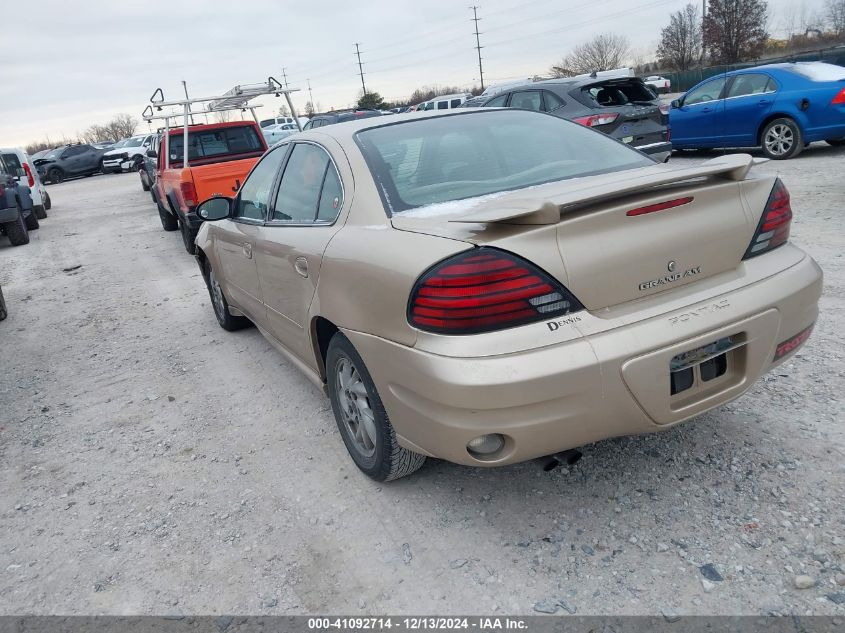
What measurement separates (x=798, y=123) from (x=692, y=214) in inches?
378

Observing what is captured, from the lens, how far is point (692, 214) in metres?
2.51

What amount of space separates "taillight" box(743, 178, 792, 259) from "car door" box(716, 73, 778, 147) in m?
9.27

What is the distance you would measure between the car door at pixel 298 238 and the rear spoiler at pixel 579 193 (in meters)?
0.91

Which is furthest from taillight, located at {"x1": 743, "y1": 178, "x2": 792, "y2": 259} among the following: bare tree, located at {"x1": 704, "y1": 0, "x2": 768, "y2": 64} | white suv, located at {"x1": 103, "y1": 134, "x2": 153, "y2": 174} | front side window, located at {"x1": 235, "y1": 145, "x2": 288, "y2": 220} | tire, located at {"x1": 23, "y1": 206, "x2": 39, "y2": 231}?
bare tree, located at {"x1": 704, "y1": 0, "x2": 768, "y2": 64}

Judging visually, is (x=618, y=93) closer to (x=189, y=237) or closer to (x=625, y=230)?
(x=189, y=237)

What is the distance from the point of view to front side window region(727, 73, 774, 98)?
10758mm

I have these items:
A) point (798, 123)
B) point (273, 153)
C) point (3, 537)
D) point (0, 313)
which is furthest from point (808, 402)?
point (798, 123)

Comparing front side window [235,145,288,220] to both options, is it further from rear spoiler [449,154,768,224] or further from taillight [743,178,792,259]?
taillight [743,178,792,259]

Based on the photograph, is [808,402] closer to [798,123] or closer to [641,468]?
[641,468]

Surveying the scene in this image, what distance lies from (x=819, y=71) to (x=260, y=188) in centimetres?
995

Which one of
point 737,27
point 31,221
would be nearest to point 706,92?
point 31,221

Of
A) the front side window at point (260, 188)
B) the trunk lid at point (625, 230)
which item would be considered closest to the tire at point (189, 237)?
the front side window at point (260, 188)

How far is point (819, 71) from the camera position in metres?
10.4

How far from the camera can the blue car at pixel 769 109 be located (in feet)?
33.1
